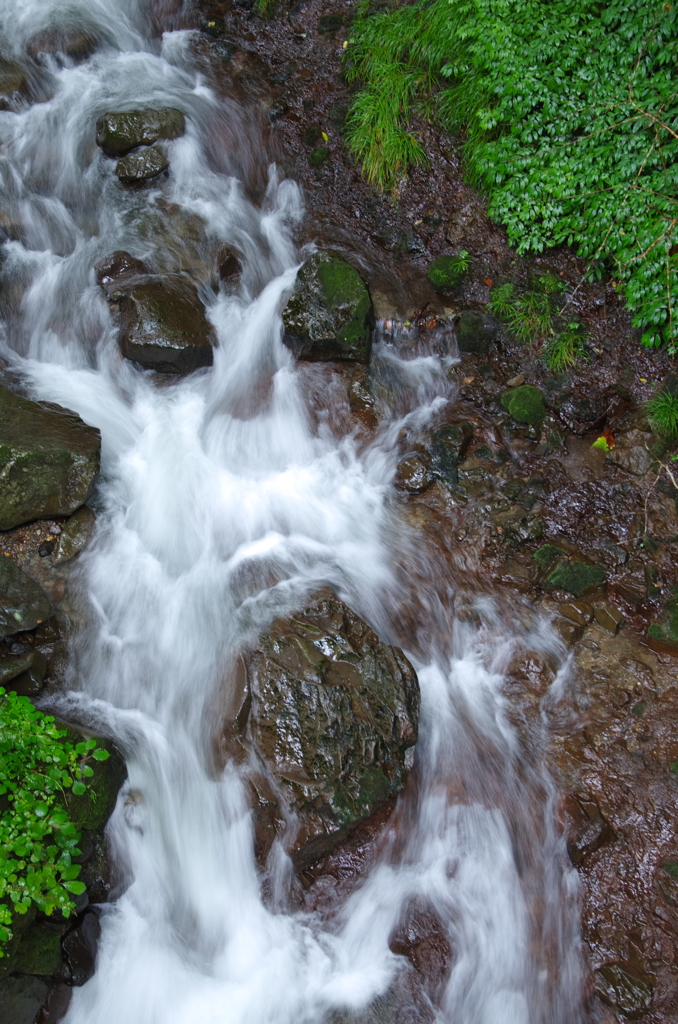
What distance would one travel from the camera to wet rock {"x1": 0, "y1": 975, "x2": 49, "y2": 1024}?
10.3 feet

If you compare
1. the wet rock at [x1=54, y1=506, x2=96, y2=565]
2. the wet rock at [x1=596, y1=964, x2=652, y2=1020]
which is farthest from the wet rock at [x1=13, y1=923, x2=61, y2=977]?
the wet rock at [x1=596, y1=964, x2=652, y2=1020]

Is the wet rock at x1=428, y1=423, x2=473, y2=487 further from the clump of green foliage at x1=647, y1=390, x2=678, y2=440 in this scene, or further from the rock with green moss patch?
the clump of green foliage at x1=647, y1=390, x2=678, y2=440

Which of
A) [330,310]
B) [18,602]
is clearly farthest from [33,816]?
[330,310]

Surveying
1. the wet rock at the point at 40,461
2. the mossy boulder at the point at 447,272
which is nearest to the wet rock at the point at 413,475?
the mossy boulder at the point at 447,272

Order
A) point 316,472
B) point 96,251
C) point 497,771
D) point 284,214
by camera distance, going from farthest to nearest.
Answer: point 284,214
point 96,251
point 316,472
point 497,771

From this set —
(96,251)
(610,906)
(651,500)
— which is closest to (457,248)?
(651,500)

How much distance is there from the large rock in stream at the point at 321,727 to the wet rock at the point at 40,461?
1978 millimetres

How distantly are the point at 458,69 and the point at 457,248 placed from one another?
5.85ft

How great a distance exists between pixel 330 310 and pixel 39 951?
554cm

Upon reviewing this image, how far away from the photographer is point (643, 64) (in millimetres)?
5527

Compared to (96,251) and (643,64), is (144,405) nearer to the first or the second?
(96,251)

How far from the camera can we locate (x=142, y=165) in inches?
269

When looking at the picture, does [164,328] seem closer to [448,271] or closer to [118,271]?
[118,271]

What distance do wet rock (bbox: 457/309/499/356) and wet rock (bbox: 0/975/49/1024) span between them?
243 inches
